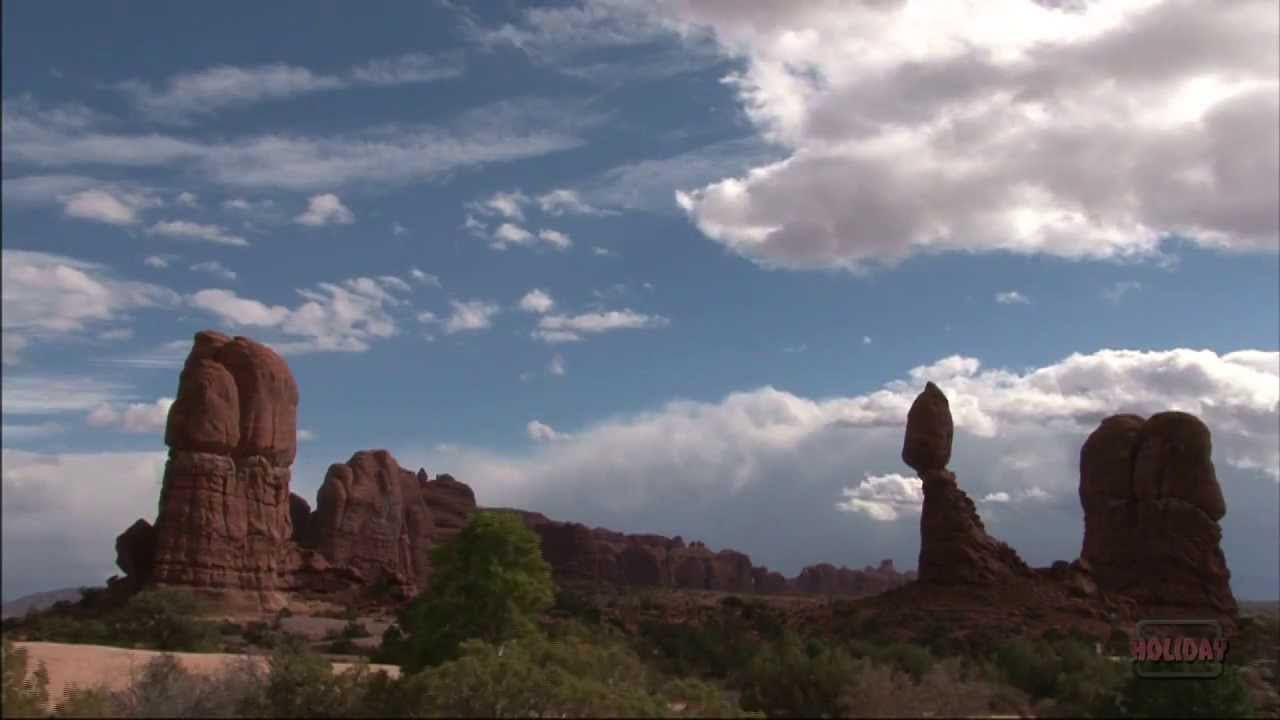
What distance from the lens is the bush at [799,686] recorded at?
2025 centimetres

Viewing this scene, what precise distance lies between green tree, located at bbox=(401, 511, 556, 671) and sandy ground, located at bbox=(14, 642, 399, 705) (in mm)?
1365

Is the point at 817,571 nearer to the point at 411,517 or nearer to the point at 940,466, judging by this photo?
the point at 411,517

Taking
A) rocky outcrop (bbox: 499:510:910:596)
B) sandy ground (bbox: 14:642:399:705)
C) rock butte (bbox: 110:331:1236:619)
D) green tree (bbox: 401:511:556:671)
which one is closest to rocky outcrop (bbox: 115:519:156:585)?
rock butte (bbox: 110:331:1236:619)

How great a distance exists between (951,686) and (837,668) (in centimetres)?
200

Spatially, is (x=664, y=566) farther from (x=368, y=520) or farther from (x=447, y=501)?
(x=368, y=520)

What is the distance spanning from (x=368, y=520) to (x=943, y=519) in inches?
1279

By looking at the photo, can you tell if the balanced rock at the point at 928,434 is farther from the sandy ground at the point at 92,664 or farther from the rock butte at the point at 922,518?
the sandy ground at the point at 92,664

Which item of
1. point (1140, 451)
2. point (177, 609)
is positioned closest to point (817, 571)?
point (1140, 451)

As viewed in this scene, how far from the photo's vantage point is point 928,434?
5328cm

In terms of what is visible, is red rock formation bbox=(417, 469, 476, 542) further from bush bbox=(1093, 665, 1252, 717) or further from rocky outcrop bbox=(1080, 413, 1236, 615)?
bush bbox=(1093, 665, 1252, 717)

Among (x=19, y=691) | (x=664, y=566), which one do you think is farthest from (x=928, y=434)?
(x=664, y=566)

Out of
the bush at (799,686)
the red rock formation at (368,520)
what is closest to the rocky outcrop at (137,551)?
the red rock formation at (368,520)

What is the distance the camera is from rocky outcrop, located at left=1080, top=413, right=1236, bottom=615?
53.7 metres

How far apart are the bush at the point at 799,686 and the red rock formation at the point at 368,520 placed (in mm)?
44181
